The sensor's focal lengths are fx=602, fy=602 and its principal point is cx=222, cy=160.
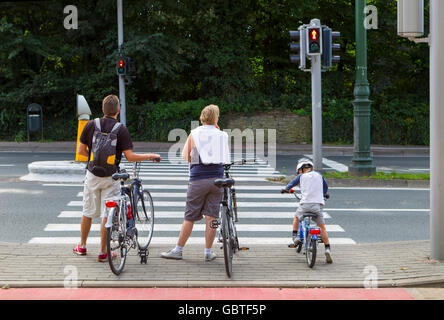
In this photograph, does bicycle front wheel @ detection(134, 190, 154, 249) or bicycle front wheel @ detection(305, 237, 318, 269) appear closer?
bicycle front wheel @ detection(305, 237, 318, 269)

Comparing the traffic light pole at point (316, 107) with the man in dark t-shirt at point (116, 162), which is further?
the traffic light pole at point (316, 107)

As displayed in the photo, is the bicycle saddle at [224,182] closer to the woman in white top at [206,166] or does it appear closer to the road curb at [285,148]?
the woman in white top at [206,166]

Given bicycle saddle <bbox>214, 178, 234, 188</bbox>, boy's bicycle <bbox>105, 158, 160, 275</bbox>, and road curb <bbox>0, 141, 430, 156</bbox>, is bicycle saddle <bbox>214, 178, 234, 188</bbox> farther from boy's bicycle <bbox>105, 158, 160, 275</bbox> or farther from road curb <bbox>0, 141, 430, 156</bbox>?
road curb <bbox>0, 141, 430, 156</bbox>

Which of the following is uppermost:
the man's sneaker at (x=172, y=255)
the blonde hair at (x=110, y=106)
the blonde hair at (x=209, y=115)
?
the blonde hair at (x=110, y=106)

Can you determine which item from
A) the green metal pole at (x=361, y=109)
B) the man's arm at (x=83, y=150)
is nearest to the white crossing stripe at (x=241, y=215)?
the man's arm at (x=83, y=150)

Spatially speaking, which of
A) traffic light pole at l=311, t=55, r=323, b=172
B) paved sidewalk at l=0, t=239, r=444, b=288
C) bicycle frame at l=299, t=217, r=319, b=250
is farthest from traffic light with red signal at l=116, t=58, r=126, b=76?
bicycle frame at l=299, t=217, r=319, b=250

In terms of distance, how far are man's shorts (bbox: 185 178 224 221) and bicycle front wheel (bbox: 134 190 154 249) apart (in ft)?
2.59

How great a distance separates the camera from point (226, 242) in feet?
20.6

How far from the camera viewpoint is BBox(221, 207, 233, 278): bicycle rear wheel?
6.21 metres

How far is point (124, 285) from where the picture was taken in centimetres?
595

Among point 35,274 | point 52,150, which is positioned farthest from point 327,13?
point 35,274

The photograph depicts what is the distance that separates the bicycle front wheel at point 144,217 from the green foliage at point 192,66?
19.3 meters

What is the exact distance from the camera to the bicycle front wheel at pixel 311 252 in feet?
21.8
